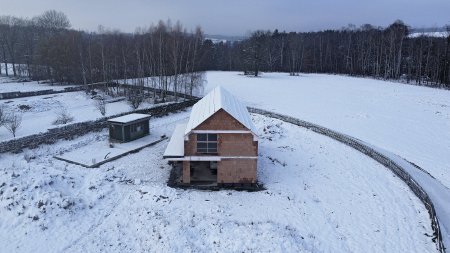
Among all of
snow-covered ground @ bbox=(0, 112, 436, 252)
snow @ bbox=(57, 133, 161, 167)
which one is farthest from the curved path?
snow @ bbox=(57, 133, 161, 167)

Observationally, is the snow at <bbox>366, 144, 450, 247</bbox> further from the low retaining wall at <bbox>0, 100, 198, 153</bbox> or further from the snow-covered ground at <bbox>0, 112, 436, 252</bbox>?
the low retaining wall at <bbox>0, 100, 198, 153</bbox>

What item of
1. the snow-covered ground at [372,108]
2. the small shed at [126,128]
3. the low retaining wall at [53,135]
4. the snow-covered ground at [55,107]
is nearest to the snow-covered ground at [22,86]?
the snow-covered ground at [55,107]

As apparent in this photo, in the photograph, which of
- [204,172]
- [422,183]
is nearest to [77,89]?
[204,172]

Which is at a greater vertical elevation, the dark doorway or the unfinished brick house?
the unfinished brick house

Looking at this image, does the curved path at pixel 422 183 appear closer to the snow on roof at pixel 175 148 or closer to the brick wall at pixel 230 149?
the brick wall at pixel 230 149

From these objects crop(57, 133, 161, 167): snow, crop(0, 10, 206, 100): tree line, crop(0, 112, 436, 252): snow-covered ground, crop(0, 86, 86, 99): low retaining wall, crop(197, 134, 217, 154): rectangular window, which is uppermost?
crop(0, 10, 206, 100): tree line

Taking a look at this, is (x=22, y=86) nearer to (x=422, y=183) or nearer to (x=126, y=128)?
(x=126, y=128)
